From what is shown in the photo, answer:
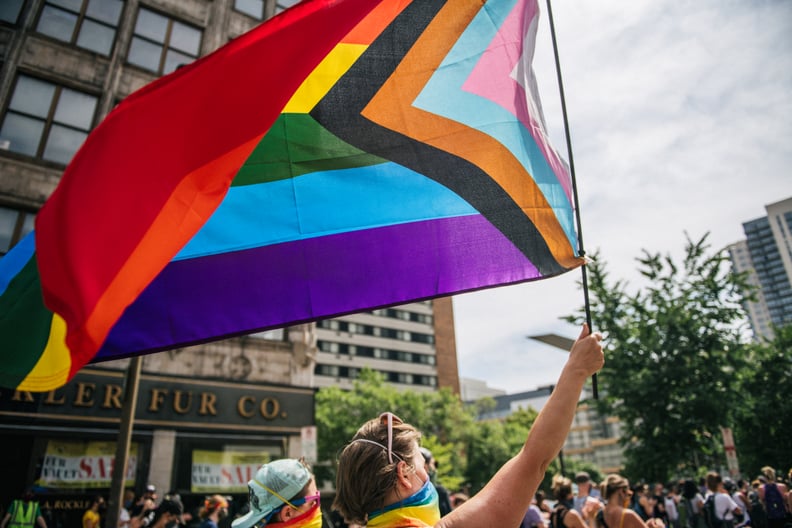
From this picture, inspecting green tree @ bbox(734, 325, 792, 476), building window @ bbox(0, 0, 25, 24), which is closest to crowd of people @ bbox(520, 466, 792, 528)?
green tree @ bbox(734, 325, 792, 476)

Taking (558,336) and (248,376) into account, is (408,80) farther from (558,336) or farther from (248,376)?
(248,376)

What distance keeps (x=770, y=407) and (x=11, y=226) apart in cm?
2896

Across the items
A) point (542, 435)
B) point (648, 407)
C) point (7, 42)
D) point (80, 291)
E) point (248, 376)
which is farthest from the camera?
point (648, 407)

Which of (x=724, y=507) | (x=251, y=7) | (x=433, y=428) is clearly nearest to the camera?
(x=724, y=507)

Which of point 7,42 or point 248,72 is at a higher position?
point 7,42

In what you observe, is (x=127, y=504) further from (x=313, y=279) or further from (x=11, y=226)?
(x=313, y=279)

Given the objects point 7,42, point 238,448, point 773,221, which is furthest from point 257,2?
point 773,221

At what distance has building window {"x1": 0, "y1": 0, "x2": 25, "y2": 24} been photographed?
Result: 14.9 meters

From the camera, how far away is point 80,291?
11.7ft

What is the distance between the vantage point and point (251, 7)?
19.7 meters

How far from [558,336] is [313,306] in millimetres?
1736

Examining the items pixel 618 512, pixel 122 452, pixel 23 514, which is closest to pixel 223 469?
pixel 23 514

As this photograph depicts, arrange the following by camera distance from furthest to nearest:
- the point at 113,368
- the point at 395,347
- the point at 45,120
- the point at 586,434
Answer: the point at 586,434 → the point at 395,347 → the point at 45,120 → the point at 113,368

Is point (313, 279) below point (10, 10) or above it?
below
